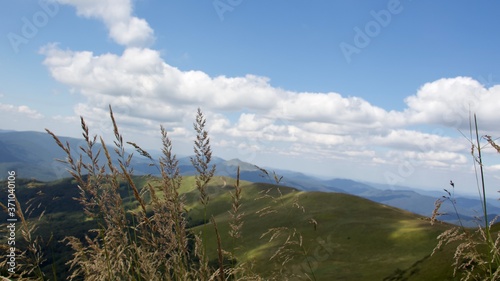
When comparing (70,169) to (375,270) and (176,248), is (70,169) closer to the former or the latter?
(176,248)

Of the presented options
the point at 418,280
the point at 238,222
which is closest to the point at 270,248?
the point at 418,280

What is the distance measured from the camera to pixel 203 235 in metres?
4.38

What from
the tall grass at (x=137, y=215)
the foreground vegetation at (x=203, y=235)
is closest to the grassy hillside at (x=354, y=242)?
the foreground vegetation at (x=203, y=235)

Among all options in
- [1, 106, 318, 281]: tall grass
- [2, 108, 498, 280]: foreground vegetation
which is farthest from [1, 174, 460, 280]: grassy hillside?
[1, 106, 318, 281]: tall grass

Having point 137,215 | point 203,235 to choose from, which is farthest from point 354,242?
point 137,215

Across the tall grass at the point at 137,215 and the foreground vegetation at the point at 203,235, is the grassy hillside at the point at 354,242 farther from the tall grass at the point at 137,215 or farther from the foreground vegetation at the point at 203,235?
the tall grass at the point at 137,215

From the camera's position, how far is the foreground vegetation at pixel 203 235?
3.96m

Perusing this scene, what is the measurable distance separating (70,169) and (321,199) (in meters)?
159

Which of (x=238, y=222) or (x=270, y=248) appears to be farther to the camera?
(x=270, y=248)

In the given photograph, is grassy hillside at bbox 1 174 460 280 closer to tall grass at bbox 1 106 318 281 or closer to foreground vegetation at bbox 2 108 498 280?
foreground vegetation at bbox 2 108 498 280

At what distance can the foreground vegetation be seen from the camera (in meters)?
3.96

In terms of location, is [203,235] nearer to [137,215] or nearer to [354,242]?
[137,215]

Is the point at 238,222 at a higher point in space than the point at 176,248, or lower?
higher

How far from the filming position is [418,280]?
56594 millimetres
